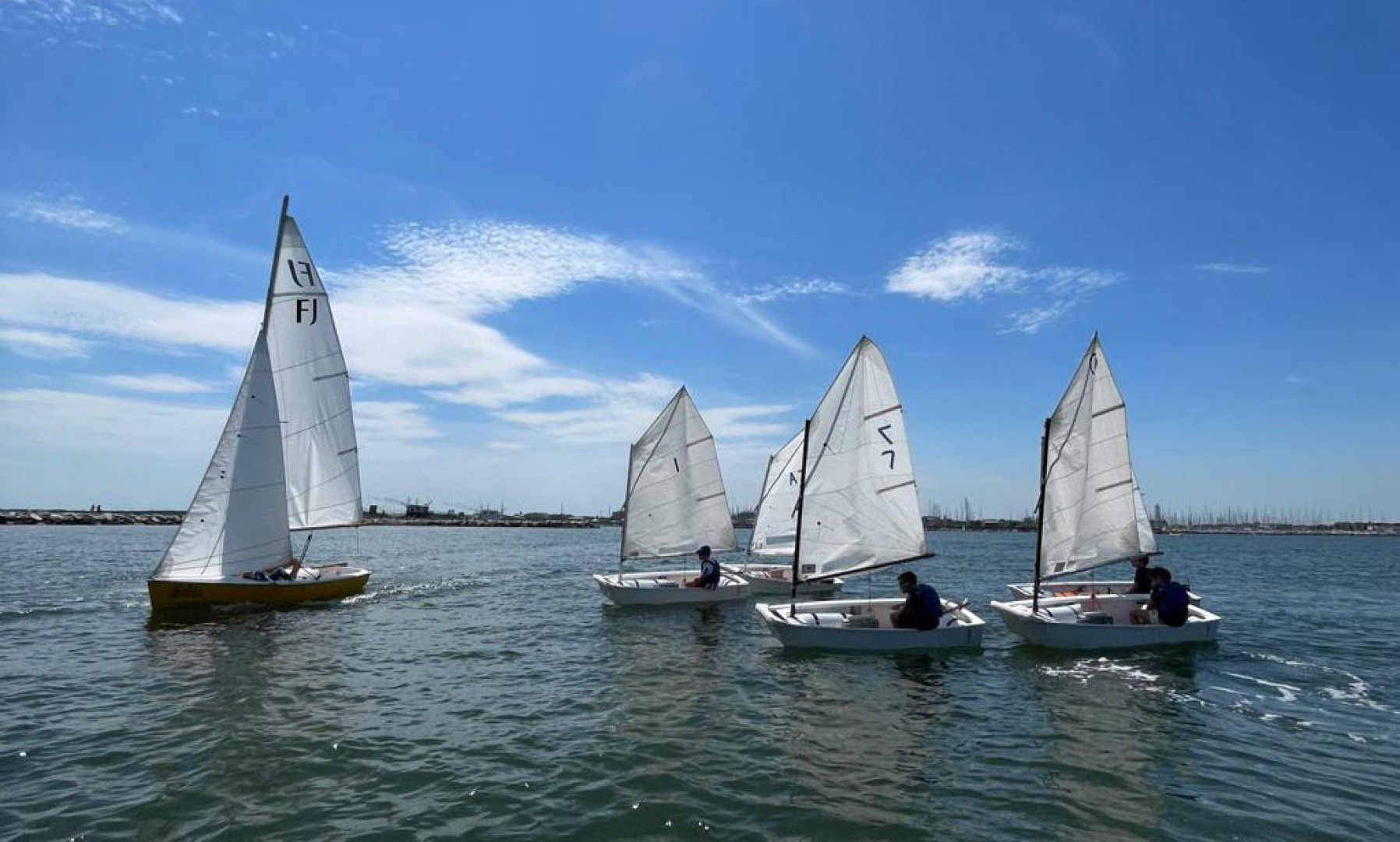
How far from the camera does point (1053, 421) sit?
81.9 ft

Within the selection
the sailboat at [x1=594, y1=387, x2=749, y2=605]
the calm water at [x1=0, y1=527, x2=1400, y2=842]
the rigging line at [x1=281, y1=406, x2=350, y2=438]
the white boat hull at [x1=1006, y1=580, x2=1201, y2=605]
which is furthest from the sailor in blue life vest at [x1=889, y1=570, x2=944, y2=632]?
the rigging line at [x1=281, y1=406, x2=350, y2=438]

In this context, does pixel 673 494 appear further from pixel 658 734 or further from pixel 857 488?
pixel 658 734

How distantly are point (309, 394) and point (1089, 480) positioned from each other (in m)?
31.1

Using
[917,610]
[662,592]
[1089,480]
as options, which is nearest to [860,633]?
[917,610]

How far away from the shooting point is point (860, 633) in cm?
2102

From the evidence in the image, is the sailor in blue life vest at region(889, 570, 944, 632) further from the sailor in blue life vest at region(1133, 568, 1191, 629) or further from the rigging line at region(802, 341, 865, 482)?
the sailor in blue life vest at region(1133, 568, 1191, 629)

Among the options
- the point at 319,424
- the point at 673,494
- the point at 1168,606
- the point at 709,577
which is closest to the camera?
the point at 1168,606

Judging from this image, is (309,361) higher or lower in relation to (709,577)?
higher

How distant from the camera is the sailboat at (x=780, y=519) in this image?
37.2 m

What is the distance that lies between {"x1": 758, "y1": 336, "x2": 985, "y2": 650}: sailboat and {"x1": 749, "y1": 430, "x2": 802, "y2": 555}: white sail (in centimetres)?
1373

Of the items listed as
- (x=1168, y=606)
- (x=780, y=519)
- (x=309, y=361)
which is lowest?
(x=1168, y=606)

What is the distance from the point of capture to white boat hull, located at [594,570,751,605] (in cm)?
3022

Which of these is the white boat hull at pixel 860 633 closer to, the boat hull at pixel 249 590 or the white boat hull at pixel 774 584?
the white boat hull at pixel 774 584

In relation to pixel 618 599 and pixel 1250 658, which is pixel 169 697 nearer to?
pixel 618 599
